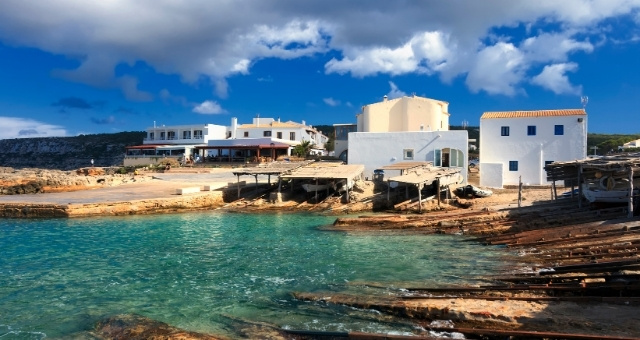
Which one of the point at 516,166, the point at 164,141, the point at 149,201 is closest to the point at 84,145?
the point at 164,141

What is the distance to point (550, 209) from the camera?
72.1 ft

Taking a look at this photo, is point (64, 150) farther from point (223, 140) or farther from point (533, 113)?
point (533, 113)

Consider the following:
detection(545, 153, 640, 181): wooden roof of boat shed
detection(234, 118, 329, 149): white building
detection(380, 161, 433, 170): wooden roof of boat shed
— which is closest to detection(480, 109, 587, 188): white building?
detection(380, 161, 433, 170): wooden roof of boat shed

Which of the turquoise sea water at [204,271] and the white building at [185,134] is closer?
the turquoise sea water at [204,271]

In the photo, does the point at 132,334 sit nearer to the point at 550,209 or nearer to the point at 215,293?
the point at 215,293

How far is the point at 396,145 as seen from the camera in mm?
36688

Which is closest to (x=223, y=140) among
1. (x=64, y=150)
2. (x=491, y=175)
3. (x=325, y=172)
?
(x=325, y=172)

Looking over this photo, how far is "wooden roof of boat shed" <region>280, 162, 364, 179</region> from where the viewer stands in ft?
101

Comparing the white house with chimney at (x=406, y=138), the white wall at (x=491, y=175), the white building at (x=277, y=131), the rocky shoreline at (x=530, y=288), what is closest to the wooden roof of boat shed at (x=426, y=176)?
the rocky shoreline at (x=530, y=288)

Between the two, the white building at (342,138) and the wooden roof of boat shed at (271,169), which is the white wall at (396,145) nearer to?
the wooden roof of boat shed at (271,169)

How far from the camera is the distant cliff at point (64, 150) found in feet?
Answer: 342

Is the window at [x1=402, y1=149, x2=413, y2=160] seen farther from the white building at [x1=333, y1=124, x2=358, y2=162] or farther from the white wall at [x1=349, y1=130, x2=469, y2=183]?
the white building at [x1=333, y1=124, x2=358, y2=162]

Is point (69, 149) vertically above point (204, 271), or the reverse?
point (69, 149)

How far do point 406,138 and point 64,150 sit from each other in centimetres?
10809
